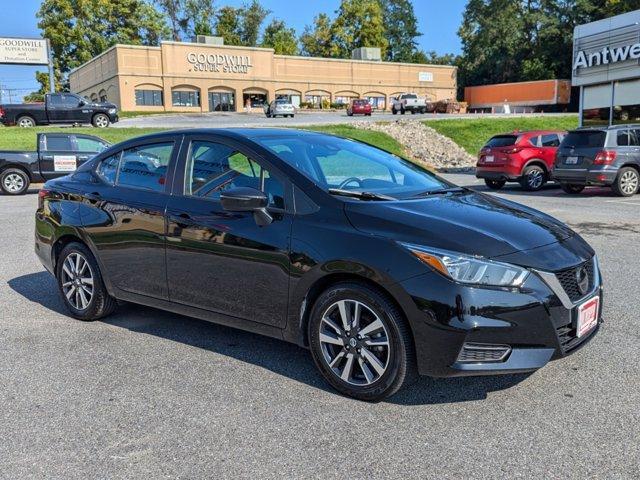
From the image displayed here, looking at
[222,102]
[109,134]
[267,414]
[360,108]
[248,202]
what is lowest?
[267,414]

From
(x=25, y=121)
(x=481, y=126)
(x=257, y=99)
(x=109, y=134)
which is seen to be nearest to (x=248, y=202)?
(x=109, y=134)

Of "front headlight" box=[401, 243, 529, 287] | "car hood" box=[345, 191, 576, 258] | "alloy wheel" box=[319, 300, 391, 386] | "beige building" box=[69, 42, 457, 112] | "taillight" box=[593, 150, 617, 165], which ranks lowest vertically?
"alloy wheel" box=[319, 300, 391, 386]

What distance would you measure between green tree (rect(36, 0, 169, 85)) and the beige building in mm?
2675

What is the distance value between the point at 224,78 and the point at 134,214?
6476cm

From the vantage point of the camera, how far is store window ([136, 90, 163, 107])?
6267 cm

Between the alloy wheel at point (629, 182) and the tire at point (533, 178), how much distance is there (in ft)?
8.76

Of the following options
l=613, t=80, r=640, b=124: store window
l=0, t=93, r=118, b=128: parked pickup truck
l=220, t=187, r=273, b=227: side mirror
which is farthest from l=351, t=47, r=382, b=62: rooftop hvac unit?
l=220, t=187, r=273, b=227: side mirror

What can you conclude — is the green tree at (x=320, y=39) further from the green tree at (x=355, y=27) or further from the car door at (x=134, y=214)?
the car door at (x=134, y=214)

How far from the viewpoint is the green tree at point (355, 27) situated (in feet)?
292

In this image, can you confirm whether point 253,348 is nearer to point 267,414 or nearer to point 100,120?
point 267,414

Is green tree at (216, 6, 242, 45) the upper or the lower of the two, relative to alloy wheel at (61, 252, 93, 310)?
upper

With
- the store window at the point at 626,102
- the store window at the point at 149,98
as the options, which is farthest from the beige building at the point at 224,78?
the store window at the point at 626,102

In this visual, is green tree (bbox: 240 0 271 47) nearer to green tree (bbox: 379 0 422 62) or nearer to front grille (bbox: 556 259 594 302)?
green tree (bbox: 379 0 422 62)

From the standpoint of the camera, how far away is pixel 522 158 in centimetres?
1670
